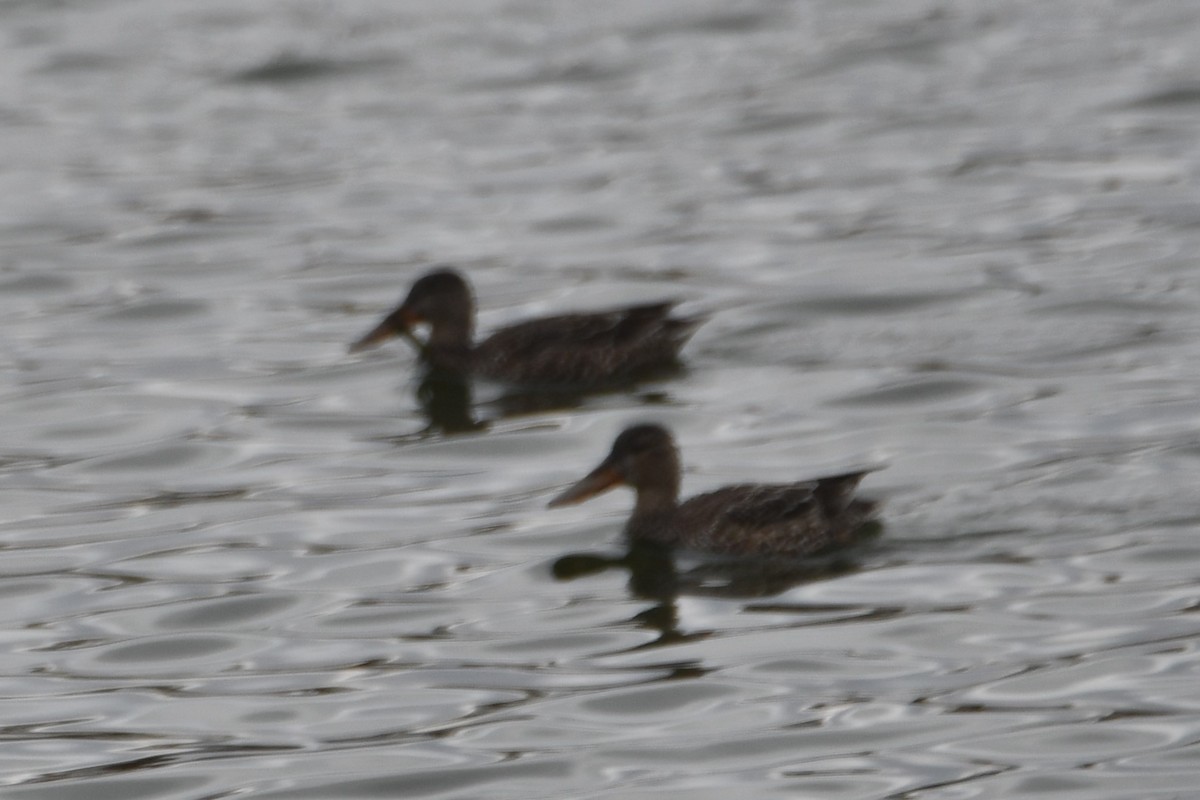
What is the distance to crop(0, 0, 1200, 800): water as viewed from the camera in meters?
7.75

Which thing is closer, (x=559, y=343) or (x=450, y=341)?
(x=559, y=343)

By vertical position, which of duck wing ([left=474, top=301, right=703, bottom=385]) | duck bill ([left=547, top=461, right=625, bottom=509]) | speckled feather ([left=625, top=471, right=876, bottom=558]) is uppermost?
duck wing ([left=474, top=301, right=703, bottom=385])

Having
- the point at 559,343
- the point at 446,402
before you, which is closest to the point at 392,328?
the point at 446,402

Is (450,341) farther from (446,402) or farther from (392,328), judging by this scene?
(446,402)

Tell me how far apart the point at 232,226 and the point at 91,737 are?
10.1 m

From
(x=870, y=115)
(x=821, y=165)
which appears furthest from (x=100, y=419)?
(x=870, y=115)

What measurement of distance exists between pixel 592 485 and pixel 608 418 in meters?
2.20

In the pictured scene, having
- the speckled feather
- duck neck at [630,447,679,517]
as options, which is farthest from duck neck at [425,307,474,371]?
the speckled feather

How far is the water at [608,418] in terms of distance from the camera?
7754 mm

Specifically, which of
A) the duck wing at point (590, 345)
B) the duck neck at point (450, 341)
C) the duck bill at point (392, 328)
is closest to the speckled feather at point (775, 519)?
the duck wing at point (590, 345)

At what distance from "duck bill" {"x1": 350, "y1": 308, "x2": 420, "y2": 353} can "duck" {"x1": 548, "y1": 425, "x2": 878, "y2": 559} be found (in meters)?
3.25

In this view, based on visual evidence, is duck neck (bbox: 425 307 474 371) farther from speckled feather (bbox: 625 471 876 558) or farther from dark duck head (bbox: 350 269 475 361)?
speckled feather (bbox: 625 471 876 558)

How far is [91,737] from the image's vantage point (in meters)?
7.88

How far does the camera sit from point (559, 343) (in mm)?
12750
